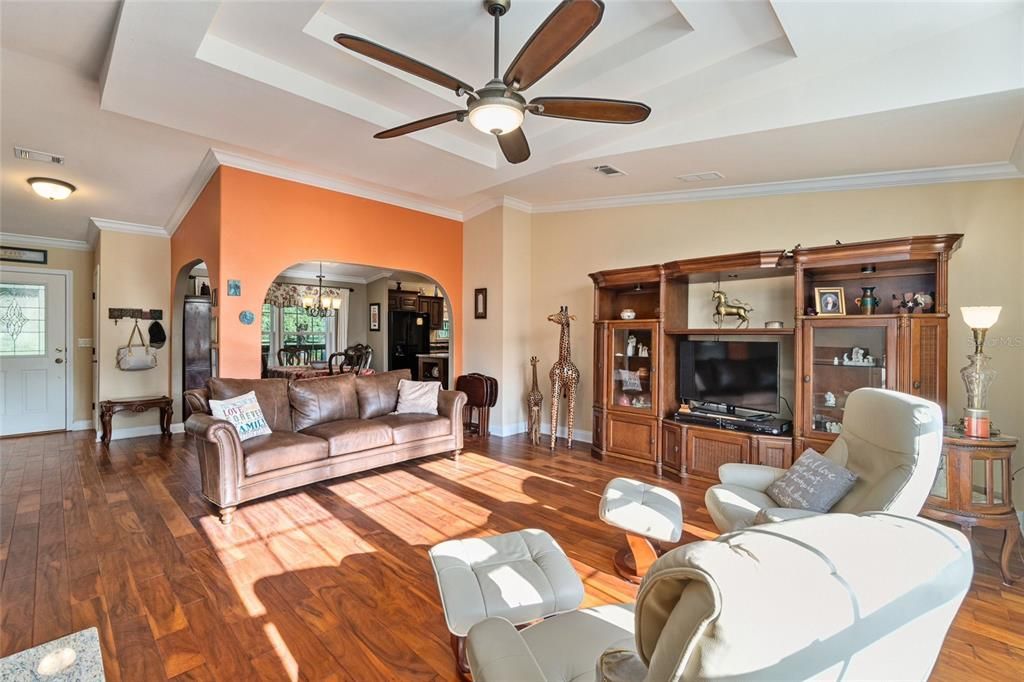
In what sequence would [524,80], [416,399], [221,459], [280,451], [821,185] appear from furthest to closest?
1. [416,399]
2. [821,185]
3. [280,451]
4. [221,459]
5. [524,80]

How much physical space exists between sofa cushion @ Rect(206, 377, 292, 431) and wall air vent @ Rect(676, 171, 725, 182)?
417 centimetres

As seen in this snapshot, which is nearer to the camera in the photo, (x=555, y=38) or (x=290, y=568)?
(x=555, y=38)

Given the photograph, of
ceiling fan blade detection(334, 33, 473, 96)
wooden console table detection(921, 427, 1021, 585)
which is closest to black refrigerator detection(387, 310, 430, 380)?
ceiling fan blade detection(334, 33, 473, 96)

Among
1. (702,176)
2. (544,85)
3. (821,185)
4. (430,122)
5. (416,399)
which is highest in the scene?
(544,85)

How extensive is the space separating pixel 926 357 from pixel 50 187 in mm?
7596

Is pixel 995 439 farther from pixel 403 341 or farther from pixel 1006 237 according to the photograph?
pixel 403 341

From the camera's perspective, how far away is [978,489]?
267cm

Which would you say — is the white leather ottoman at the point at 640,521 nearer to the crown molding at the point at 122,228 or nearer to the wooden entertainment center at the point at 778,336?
the wooden entertainment center at the point at 778,336

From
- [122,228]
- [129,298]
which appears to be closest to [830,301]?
[129,298]

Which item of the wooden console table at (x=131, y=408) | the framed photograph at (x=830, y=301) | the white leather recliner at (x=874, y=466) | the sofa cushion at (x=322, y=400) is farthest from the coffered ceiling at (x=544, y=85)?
the wooden console table at (x=131, y=408)

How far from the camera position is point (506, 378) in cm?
582

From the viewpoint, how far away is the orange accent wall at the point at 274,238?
4289 millimetres

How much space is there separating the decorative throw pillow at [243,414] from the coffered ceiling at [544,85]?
2109mm

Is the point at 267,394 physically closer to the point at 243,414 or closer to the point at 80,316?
the point at 243,414
